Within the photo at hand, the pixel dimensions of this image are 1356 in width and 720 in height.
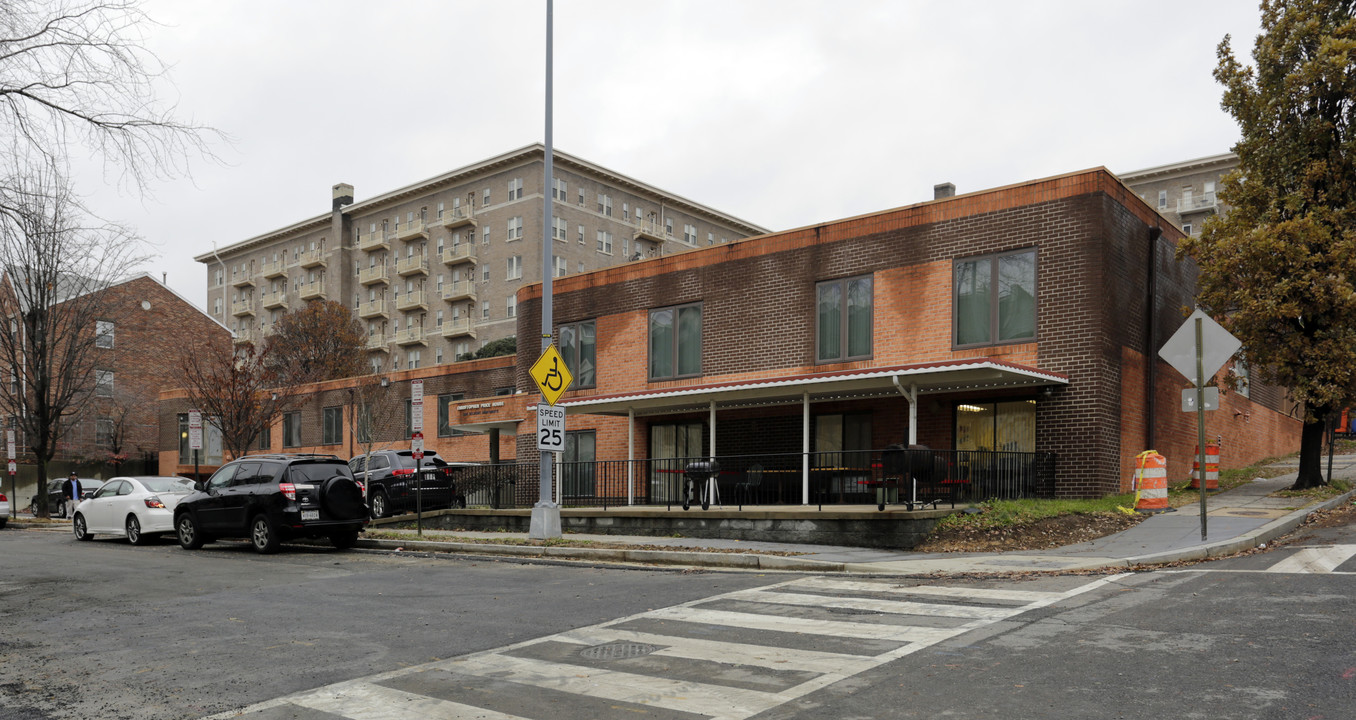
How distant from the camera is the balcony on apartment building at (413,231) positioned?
74938mm

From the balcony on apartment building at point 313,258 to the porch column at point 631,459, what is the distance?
207 feet

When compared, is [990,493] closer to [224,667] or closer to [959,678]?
[959,678]

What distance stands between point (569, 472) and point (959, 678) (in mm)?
21276

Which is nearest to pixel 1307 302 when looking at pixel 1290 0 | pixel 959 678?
pixel 1290 0

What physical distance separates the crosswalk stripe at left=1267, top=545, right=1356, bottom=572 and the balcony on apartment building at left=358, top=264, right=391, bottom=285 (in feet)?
240

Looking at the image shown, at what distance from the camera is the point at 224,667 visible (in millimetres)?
7832

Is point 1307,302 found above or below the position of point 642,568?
above

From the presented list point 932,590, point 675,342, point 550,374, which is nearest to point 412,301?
point 675,342

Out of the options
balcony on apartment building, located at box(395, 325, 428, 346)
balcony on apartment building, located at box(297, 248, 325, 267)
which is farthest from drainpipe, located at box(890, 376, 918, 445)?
balcony on apartment building, located at box(297, 248, 325, 267)

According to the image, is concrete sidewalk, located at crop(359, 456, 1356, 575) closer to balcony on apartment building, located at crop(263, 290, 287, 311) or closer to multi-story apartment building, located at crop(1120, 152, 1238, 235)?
multi-story apartment building, located at crop(1120, 152, 1238, 235)

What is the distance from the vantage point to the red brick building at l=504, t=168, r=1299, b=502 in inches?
750

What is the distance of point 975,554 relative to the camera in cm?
1420

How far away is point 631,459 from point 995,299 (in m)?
7.95

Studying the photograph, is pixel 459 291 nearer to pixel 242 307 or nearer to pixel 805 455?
pixel 242 307
